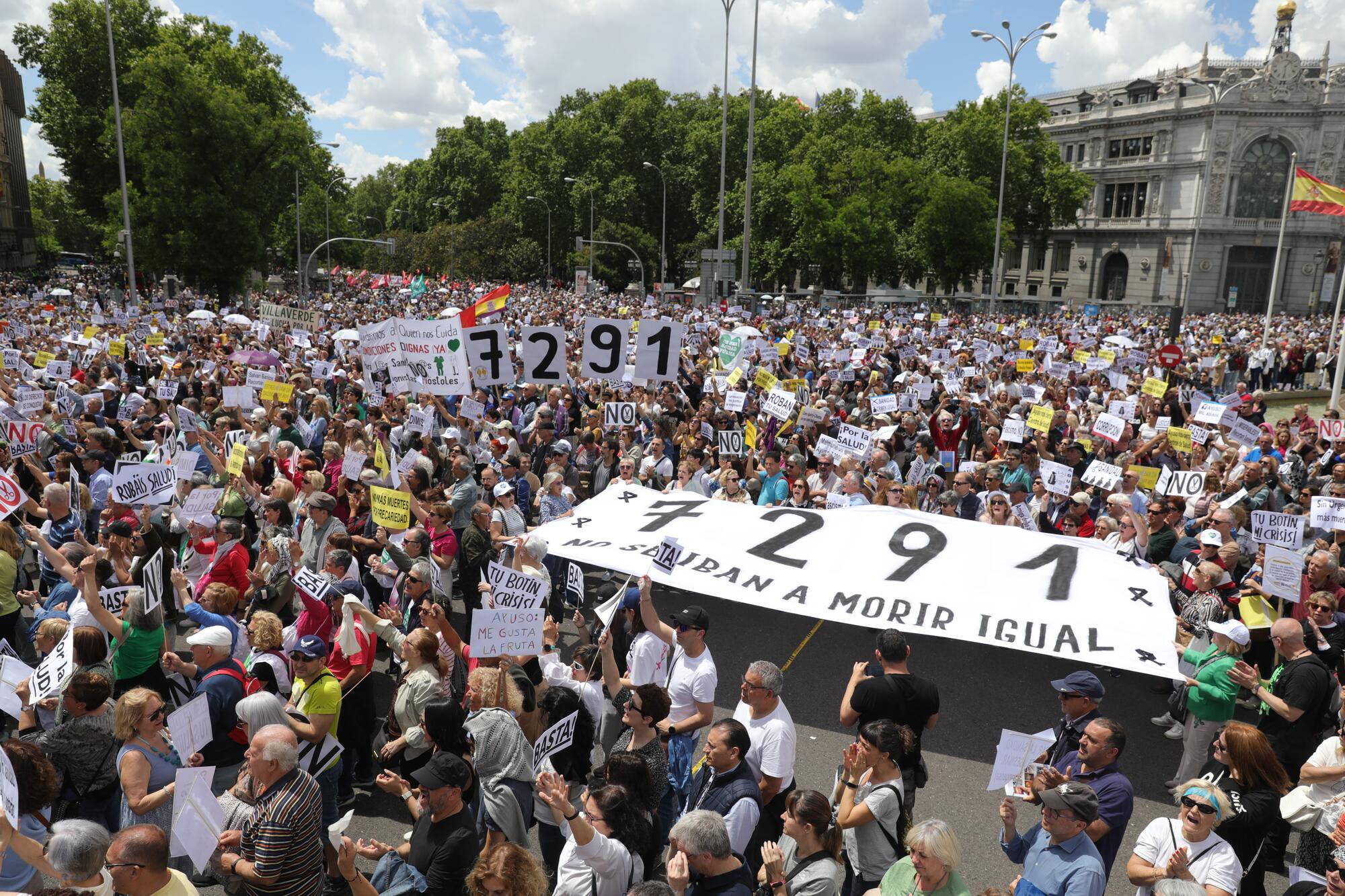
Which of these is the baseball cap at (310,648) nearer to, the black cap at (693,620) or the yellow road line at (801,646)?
the black cap at (693,620)

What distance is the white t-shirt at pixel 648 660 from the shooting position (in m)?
6.06

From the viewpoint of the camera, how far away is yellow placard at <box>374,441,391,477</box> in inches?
377

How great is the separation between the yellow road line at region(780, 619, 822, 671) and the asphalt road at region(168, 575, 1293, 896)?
0.01m

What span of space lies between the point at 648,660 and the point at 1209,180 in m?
82.1

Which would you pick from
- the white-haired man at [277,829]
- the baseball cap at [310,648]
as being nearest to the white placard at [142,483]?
the baseball cap at [310,648]

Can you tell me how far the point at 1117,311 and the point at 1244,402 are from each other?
49000 millimetres

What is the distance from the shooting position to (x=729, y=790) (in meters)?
4.55

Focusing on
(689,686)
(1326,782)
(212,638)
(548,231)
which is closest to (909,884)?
(689,686)

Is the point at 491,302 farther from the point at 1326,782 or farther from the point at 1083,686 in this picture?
the point at 1326,782

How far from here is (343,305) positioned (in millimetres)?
41000

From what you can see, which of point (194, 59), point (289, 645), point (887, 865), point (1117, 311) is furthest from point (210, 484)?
point (1117, 311)

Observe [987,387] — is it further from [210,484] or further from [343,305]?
[343,305]

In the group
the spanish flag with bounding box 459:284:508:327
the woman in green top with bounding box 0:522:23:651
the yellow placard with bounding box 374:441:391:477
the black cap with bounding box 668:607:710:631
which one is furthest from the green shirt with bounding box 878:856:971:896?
the spanish flag with bounding box 459:284:508:327

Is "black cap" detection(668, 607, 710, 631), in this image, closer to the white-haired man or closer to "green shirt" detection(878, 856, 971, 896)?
"green shirt" detection(878, 856, 971, 896)
